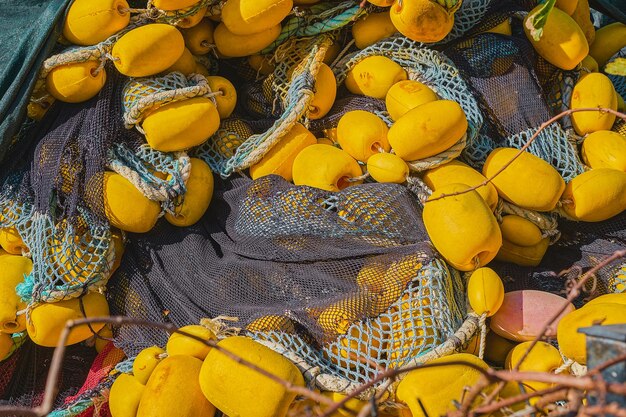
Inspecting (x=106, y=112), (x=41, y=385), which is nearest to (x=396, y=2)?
(x=106, y=112)

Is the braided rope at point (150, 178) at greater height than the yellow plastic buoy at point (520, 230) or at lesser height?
greater

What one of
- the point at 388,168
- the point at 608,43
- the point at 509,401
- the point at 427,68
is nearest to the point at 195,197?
the point at 388,168

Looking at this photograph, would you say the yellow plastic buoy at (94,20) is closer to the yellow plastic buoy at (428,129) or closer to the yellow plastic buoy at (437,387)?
the yellow plastic buoy at (428,129)

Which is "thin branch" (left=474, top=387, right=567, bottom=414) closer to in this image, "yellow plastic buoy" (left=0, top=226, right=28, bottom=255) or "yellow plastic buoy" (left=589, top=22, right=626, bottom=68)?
"yellow plastic buoy" (left=0, top=226, right=28, bottom=255)

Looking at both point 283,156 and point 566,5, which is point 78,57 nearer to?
point 283,156

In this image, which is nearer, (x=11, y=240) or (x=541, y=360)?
(x=541, y=360)

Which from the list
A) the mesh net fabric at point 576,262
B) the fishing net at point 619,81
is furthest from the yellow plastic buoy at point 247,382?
the fishing net at point 619,81

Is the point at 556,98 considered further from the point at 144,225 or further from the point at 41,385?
the point at 41,385
